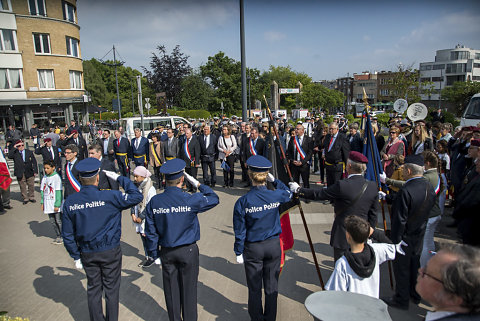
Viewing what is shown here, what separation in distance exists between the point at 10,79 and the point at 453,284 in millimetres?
35958

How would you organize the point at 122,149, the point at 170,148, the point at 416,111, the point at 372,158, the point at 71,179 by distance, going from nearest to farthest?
the point at 372,158, the point at 71,179, the point at 170,148, the point at 122,149, the point at 416,111

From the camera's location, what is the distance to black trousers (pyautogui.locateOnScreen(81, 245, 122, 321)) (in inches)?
149

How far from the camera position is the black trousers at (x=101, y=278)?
380 centimetres

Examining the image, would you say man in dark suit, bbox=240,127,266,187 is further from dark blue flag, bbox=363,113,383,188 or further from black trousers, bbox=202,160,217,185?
dark blue flag, bbox=363,113,383,188

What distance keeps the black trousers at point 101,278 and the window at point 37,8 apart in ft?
109

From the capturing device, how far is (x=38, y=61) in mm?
29797

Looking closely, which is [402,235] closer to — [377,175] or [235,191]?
[377,175]

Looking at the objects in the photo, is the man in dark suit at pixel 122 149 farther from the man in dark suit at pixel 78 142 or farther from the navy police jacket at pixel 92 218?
the navy police jacket at pixel 92 218

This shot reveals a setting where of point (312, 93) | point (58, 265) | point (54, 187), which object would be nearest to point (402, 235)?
point (58, 265)

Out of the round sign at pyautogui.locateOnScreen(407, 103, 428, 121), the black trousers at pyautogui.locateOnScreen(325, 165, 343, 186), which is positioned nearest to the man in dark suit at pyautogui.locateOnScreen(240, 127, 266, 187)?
the black trousers at pyautogui.locateOnScreen(325, 165, 343, 186)

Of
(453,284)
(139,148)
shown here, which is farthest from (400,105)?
(453,284)

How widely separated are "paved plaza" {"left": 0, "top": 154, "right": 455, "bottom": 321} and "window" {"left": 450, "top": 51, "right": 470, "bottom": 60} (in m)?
96.1

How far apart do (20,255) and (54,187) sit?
A: 1.54 m

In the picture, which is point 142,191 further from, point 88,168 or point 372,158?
point 372,158
